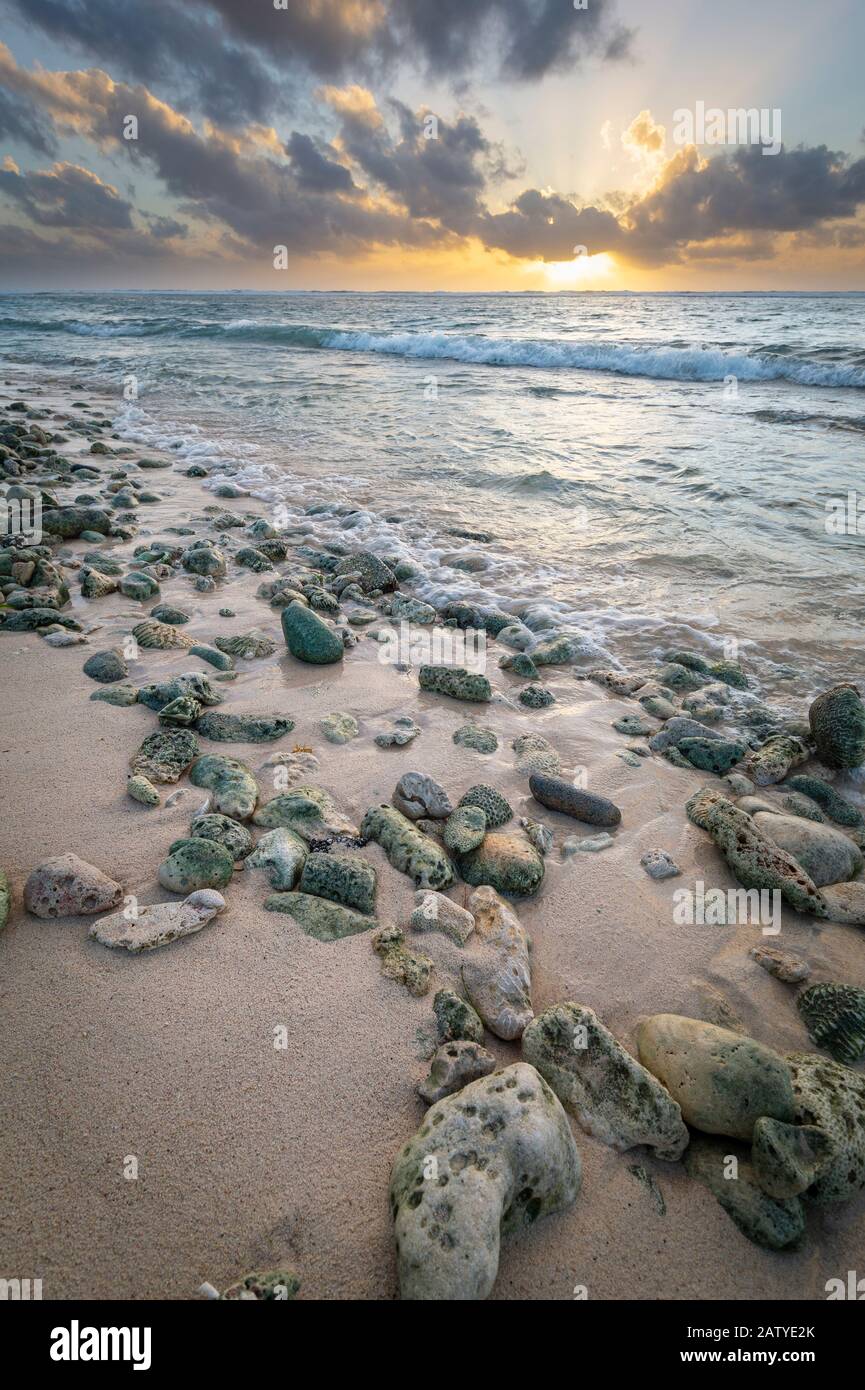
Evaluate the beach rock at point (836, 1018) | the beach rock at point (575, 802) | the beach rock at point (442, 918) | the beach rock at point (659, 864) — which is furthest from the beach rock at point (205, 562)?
the beach rock at point (836, 1018)

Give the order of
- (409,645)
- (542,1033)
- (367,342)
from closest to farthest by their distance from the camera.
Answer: (542,1033), (409,645), (367,342)

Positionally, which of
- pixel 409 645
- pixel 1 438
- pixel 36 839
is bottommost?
pixel 36 839

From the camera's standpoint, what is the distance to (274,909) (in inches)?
101

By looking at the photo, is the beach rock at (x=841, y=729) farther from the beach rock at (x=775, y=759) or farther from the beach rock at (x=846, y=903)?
the beach rock at (x=846, y=903)

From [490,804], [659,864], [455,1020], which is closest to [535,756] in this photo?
[490,804]

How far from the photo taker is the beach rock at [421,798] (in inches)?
123

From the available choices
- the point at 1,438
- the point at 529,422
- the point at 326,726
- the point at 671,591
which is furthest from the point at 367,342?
the point at 326,726

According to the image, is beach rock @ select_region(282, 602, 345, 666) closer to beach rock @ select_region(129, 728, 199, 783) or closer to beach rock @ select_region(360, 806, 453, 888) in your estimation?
beach rock @ select_region(129, 728, 199, 783)

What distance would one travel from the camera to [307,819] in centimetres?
300

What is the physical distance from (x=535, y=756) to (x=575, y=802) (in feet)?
1.55

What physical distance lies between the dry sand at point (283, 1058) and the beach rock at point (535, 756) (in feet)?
0.47

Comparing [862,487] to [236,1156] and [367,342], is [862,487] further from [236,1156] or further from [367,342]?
[367,342]

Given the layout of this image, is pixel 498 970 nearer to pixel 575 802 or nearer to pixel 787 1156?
pixel 787 1156

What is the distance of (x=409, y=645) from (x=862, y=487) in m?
8.21
